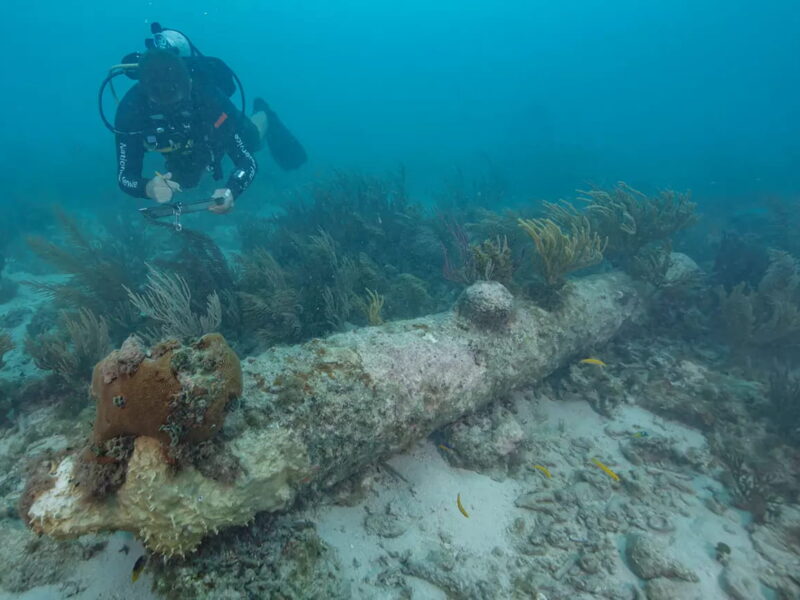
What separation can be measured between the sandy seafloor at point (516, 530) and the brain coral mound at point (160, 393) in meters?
1.09

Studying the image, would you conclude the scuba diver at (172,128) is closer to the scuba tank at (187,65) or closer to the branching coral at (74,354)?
the scuba tank at (187,65)

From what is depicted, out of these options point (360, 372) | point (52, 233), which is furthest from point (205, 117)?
point (52, 233)

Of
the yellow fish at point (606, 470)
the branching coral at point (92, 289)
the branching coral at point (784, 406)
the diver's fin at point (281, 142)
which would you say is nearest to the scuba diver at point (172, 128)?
the branching coral at point (92, 289)

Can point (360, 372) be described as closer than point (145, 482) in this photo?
No

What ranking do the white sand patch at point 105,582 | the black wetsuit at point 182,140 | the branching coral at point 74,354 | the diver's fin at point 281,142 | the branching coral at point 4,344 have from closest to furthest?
1. the white sand patch at point 105,582
2. the branching coral at point 74,354
3. the branching coral at point 4,344
4. the black wetsuit at point 182,140
5. the diver's fin at point 281,142

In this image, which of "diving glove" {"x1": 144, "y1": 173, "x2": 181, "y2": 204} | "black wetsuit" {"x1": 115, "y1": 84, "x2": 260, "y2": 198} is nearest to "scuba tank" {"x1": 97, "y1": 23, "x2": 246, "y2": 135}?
"black wetsuit" {"x1": 115, "y1": 84, "x2": 260, "y2": 198}

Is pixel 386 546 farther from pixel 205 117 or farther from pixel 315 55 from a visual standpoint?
pixel 315 55

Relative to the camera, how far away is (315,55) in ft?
345

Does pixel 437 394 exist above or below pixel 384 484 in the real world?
above

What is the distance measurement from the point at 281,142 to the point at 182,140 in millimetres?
8156

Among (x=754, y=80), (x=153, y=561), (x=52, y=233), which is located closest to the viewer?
(x=153, y=561)

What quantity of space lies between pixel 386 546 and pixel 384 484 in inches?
21.7

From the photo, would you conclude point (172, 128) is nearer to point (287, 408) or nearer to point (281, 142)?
point (287, 408)

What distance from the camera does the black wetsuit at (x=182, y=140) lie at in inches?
243
